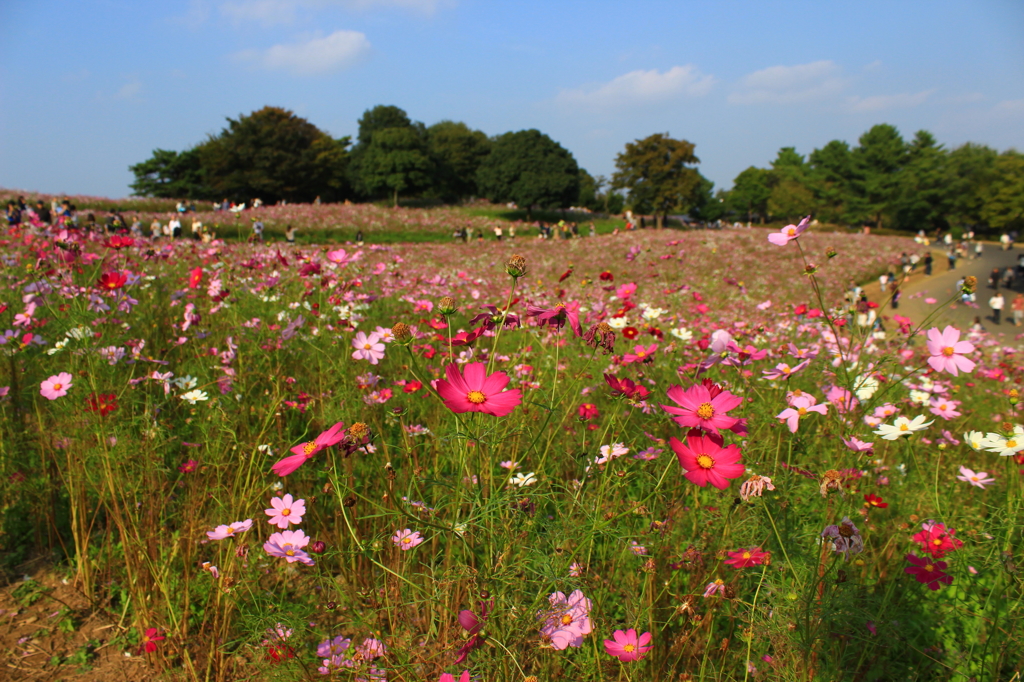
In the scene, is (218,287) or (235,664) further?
(218,287)

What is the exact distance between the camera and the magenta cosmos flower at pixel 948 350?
126 cm

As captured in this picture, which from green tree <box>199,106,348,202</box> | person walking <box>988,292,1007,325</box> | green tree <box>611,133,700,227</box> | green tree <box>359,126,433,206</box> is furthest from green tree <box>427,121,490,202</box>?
person walking <box>988,292,1007,325</box>

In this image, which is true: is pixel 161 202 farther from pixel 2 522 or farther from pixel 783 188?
pixel 783 188

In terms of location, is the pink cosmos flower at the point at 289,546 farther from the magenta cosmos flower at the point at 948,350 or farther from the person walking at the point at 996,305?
the person walking at the point at 996,305

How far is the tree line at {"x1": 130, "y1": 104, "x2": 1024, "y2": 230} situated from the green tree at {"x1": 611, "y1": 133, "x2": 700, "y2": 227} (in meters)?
0.07

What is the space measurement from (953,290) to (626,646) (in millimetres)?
15305

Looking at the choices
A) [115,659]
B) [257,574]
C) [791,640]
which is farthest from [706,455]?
[115,659]

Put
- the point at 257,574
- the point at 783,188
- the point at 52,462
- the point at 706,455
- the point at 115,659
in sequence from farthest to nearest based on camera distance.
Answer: the point at 783,188
the point at 52,462
the point at 115,659
the point at 257,574
the point at 706,455

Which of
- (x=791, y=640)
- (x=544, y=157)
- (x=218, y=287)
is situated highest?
(x=544, y=157)

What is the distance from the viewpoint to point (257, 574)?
162 centimetres

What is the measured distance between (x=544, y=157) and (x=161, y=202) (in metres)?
23.0

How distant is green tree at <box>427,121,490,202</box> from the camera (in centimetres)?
4674

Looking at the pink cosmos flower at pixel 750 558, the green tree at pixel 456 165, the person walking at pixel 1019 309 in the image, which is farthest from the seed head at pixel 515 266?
the green tree at pixel 456 165

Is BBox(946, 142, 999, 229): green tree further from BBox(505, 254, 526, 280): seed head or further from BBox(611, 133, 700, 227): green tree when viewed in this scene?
BBox(505, 254, 526, 280): seed head
